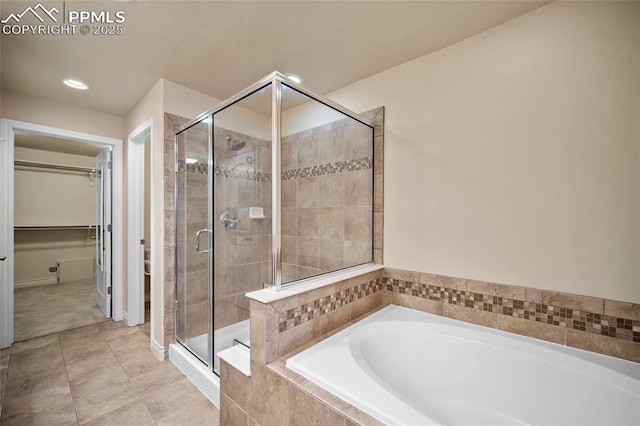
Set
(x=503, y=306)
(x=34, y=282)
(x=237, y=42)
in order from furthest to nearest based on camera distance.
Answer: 1. (x=34, y=282)
2. (x=237, y=42)
3. (x=503, y=306)

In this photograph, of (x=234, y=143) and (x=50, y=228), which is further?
(x=50, y=228)

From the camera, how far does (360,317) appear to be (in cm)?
175

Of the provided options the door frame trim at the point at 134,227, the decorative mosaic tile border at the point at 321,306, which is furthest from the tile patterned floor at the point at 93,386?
the decorative mosaic tile border at the point at 321,306

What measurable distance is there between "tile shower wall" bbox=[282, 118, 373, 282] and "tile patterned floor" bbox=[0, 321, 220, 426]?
128 cm

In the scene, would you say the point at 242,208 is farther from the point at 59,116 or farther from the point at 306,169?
the point at 59,116

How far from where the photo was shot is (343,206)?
7.27 feet

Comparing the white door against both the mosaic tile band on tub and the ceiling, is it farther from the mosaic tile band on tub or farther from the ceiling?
the mosaic tile band on tub

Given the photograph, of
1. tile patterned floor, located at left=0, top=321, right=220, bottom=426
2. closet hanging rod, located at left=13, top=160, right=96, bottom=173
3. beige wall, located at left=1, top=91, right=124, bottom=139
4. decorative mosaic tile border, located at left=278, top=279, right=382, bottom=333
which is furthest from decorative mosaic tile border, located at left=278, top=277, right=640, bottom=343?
closet hanging rod, located at left=13, top=160, right=96, bottom=173

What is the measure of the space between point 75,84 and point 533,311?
3.87 metres

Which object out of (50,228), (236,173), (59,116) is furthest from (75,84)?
(50,228)

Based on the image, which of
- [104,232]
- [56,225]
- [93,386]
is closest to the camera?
[93,386]

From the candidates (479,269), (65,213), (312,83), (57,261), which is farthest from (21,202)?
(479,269)

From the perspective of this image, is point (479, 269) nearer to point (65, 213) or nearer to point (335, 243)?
point (335, 243)

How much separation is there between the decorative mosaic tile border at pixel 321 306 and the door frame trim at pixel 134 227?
94.0 inches
